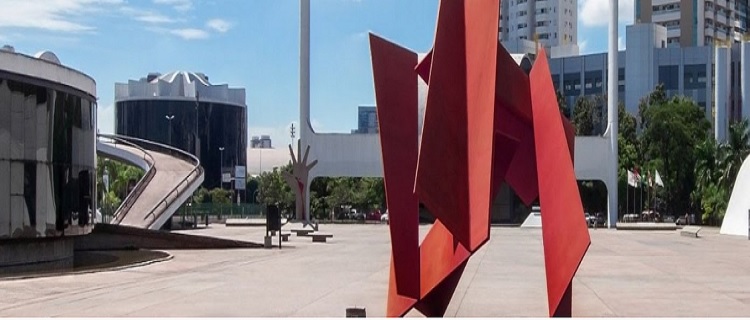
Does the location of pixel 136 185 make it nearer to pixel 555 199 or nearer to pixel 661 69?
pixel 555 199

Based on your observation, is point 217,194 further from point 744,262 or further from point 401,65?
point 401,65

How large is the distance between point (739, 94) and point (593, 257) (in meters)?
66.8

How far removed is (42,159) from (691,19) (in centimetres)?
9445

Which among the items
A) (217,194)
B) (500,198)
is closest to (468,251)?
(500,198)

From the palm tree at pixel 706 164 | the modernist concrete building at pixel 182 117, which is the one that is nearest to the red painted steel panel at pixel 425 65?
the palm tree at pixel 706 164

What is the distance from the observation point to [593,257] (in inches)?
1170

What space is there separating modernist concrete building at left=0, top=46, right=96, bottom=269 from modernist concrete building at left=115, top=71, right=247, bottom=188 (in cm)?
9454

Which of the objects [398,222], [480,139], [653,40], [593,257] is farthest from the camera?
[653,40]

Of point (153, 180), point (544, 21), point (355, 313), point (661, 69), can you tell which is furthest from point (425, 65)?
point (544, 21)

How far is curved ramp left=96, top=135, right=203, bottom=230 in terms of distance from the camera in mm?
42094

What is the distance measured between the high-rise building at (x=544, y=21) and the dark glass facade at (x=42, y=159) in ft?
347

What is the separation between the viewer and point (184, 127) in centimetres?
12631

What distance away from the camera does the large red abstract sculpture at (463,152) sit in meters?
10.5

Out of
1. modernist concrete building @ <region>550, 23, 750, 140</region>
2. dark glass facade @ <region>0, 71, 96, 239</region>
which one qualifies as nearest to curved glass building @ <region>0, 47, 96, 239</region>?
dark glass facade @ <region>0, 71, 96, 239</region>
